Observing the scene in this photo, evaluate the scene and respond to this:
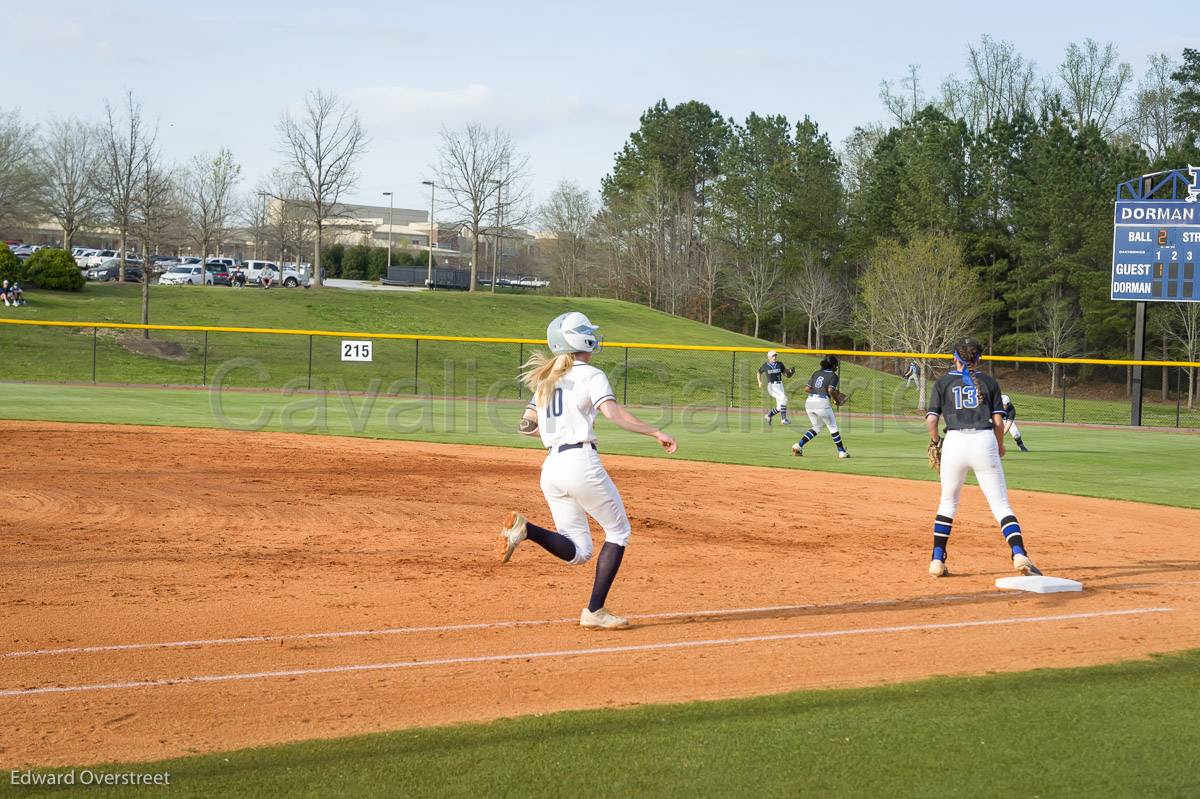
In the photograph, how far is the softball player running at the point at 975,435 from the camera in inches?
357

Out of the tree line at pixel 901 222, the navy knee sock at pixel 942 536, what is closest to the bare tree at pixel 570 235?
the tree line at pixel 901 222

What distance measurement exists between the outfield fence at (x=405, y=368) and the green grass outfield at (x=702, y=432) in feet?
10.5

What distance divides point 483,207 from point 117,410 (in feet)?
134

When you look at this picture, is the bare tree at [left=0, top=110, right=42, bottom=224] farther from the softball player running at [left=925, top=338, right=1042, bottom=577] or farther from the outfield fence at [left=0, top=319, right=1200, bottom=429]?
the softball player running at [left=925, top=338, right=1042, bottom=577]

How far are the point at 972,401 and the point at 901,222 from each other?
204ft

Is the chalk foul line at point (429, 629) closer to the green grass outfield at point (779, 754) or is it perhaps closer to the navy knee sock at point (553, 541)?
the navy knee sock at point (553, 541)

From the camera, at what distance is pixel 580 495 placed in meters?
7.02

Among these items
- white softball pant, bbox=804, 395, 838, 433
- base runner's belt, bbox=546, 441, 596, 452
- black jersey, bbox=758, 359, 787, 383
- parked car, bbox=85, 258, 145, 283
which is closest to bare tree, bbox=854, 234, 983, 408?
black jersey, bbox=758, 359, 787, 383

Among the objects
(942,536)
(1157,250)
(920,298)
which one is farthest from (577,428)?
(920,298)

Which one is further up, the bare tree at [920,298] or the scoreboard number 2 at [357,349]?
the bare tree at [920,298]

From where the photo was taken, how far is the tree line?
59.4 meters

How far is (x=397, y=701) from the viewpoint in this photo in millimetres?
5660

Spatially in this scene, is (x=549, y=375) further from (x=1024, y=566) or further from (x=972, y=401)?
(x=1024, y=566)

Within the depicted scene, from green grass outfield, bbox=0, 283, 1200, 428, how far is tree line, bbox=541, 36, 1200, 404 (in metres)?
6.84
